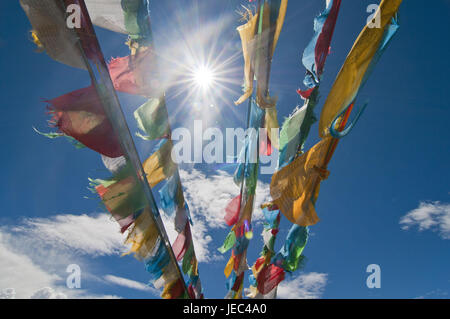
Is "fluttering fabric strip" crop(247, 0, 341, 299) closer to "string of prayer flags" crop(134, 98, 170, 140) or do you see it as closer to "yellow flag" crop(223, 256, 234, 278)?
"yellow flag" crop(223, 256, 234, 278)

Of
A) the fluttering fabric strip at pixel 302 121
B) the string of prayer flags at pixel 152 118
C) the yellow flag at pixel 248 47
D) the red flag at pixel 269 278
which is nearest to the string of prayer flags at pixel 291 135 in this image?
the fluttering fabric strip at pixel 302 121

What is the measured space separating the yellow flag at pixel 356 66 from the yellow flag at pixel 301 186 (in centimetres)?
35

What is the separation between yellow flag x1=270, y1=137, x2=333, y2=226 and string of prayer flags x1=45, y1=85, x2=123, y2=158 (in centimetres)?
156

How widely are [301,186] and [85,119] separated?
1.94m

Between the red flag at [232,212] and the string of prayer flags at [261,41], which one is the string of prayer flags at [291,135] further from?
the red flag at [232,212]

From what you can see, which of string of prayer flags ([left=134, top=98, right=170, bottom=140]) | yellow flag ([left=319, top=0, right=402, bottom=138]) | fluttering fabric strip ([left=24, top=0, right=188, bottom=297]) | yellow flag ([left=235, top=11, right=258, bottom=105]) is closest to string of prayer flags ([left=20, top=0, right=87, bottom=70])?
fluttering fabric strip ([left=24, top=0, right=188, bottom=297])

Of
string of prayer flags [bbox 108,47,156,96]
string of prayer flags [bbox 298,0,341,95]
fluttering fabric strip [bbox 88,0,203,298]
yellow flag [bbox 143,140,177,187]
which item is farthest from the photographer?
yellow flag [bbox 143,140,177,187]

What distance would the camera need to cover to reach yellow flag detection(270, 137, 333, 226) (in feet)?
6.70

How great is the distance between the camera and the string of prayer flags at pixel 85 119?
1786mm

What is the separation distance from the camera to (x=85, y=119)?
1.88 metres

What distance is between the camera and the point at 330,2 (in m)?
1.70

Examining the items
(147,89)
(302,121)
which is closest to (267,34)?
(302,121)
